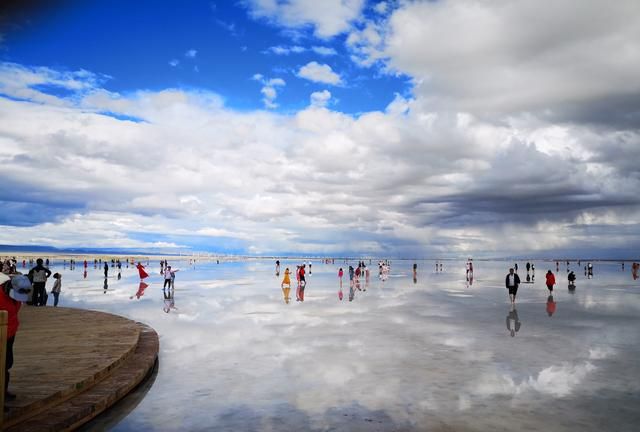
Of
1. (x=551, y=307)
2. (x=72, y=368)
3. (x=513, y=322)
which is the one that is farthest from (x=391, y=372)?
(x=551, y=307)

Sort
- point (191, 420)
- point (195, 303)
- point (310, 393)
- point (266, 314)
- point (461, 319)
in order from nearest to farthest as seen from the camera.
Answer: point (191, 420), point (310, 393), point (461, 319), point (266, 314), point (195, 303)

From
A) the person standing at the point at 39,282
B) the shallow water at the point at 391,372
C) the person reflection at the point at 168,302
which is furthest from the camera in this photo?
the person reflection at the point at 168,302

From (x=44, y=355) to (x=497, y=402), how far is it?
952 centimetres

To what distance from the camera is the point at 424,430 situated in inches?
264

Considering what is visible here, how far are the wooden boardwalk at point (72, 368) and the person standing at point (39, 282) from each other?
5432 millimetres

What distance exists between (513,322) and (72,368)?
15663mm

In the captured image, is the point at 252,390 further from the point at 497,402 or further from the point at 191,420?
the point at 497,402

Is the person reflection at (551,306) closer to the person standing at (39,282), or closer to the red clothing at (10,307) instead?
the red clothing at (10,307)

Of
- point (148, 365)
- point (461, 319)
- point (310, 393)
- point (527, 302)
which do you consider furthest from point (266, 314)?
point (527, 302)

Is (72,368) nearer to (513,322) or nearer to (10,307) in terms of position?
(10,307)

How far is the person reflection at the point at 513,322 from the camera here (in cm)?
1587

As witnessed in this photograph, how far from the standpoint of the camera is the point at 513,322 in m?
17.8

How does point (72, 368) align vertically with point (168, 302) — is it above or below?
above

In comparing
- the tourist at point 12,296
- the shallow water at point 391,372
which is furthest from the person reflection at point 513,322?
the tourist at point 12,296
